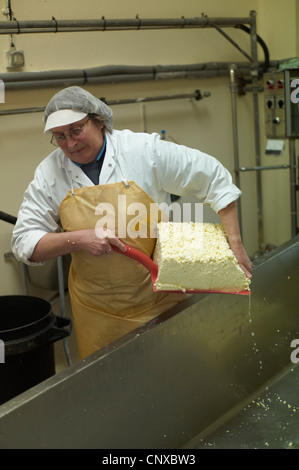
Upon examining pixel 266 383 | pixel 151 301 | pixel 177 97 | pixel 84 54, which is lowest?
pixel 266 383

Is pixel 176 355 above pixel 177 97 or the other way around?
the other way around

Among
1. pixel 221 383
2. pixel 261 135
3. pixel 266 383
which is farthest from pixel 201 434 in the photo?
pixel 261 135

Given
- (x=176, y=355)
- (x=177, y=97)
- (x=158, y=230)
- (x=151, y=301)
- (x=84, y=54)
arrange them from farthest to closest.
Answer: (x=177, y=97), (x=84, y=54), (x=151, y=301), (x=158, y=230), (x=176, y=355)

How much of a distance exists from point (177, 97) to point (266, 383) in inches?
78.5

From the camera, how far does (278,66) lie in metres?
3.82

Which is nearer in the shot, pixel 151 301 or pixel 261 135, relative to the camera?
pixel 151 301

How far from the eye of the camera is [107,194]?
72.8 inches

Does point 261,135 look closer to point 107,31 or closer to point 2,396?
point 107,31

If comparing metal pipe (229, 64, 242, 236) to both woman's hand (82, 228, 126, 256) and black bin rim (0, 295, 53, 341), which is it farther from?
woman's hand (82, 228, 126, 256)

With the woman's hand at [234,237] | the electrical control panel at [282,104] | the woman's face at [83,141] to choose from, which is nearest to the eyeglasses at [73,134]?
the woman's face at [83,141]

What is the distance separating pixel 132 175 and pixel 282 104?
1.80 m

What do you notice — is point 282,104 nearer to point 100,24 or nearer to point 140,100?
point 140,100

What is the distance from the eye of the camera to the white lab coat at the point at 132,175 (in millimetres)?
1869

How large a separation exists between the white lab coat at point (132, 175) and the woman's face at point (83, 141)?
0.05m
